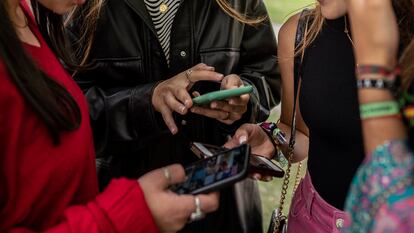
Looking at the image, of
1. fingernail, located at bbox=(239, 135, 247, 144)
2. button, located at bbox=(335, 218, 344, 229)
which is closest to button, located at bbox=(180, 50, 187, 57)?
fingernail, located at bbox=(239, 135, 247, 144)

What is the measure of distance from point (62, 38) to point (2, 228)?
61 centimetres

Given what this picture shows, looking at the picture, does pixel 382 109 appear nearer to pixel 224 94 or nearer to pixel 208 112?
pixel 224 94

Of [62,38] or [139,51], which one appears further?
[139,51]

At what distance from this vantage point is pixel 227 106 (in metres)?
1.32

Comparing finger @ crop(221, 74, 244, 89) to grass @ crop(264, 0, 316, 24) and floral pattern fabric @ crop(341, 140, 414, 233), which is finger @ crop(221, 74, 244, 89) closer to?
floral pattern fabric @ crop(341, 140, 414, 233)

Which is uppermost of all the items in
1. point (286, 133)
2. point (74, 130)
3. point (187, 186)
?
point (74, 130)

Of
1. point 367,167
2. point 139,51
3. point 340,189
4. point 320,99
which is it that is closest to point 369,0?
point 367,167

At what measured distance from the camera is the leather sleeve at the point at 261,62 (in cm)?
157

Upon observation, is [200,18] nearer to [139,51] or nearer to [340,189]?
[139,51]

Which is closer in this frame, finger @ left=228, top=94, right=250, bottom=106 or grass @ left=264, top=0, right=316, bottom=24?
finger @ left=228, top=94, right=250, bottom=106

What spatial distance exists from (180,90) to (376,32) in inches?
24.0

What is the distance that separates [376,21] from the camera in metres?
0.79

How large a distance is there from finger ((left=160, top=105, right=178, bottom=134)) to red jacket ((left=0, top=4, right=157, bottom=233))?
0.38m

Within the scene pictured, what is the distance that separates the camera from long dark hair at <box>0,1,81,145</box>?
2.73ft
